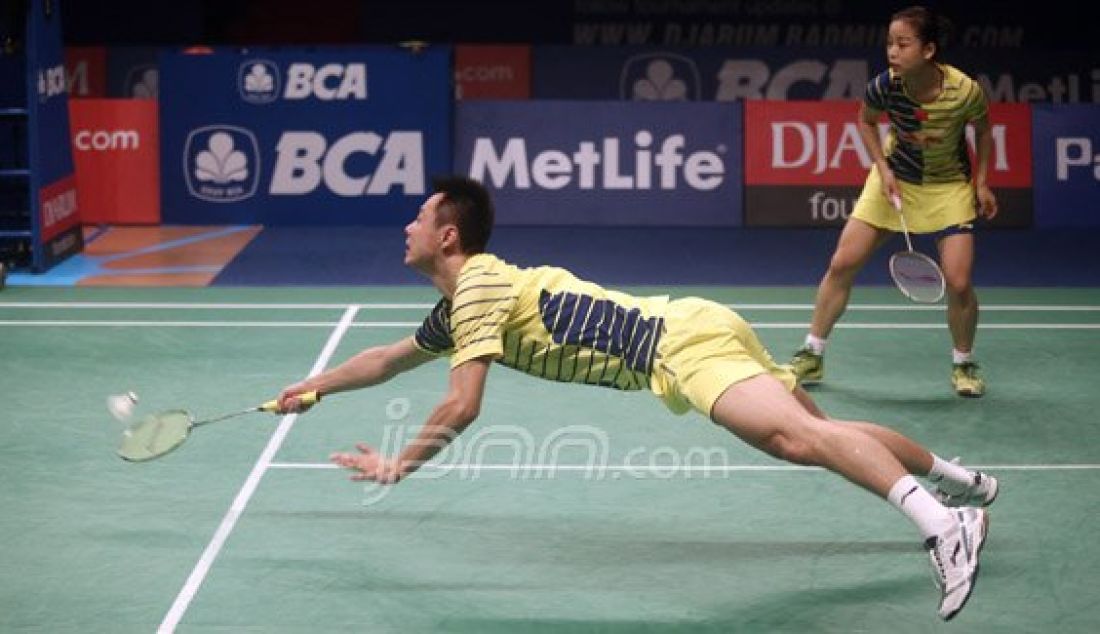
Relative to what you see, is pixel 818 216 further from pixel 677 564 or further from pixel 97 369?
pixel 677 564

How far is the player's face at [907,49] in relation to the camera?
8.60m

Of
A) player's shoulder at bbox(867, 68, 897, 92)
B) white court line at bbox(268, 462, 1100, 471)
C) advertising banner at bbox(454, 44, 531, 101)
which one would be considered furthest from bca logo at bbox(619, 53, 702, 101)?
white court line at bbox(268, 462, 1100, 471)

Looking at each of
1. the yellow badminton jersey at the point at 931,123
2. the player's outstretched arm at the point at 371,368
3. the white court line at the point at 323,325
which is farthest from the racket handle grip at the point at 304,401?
the white court line at the point at 323,325

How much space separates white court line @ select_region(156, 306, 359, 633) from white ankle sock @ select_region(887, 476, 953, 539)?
2268 millimetres

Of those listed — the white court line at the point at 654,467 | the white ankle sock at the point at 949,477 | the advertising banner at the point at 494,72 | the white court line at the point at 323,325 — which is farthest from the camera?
the advertising banner at the point at 494,72

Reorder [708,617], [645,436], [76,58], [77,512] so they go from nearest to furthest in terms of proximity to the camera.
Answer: [708,617], [77,512], [645,436], [76,58]

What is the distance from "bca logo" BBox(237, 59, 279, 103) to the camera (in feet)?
45.5

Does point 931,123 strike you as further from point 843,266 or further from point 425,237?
point 425,237

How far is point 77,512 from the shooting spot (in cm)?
724

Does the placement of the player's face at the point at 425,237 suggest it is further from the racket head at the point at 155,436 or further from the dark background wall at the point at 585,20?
the dark background wall at the point at 585,20

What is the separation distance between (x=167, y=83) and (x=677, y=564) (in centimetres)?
834

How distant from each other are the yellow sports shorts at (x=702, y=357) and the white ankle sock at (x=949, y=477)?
0.66 metres

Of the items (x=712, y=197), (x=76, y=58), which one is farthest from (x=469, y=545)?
(x=76, y=58)

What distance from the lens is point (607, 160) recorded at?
13852 millimetres
